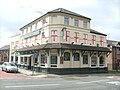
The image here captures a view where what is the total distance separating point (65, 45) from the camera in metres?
25.5

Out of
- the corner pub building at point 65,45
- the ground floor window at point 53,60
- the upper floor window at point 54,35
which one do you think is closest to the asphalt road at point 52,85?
the corner pub building at point 65,45

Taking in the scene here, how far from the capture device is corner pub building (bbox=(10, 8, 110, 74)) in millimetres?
25484

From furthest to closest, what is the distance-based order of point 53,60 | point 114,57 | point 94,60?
1. point 114,57
2. point 94,60
3. point 53,60

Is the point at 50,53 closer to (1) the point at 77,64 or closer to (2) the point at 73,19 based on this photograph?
(1) the point at 77,64

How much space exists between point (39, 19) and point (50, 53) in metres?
7.19

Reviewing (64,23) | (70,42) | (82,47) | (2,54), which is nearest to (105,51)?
(82,47)

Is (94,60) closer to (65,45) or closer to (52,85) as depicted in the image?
(65,45)

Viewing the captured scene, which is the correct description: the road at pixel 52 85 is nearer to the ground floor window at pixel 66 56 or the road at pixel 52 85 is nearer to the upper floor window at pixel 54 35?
the ground floor window at pixel 66 56

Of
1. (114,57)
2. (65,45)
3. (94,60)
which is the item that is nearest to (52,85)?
(65,45)

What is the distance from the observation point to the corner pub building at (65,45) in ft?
83.6

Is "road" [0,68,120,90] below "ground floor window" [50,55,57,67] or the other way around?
below

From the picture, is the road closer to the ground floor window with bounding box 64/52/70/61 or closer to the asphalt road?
the asphalt road

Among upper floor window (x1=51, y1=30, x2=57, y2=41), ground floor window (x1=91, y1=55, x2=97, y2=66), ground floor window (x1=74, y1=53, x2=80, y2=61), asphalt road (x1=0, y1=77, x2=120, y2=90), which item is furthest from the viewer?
ground floor window (x1=91, y1=55, x2=97, y2=66)

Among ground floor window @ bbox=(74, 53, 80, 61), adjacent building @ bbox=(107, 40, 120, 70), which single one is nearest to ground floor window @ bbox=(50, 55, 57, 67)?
ground floor window @ bbox=(74, 53, 80, 61)
